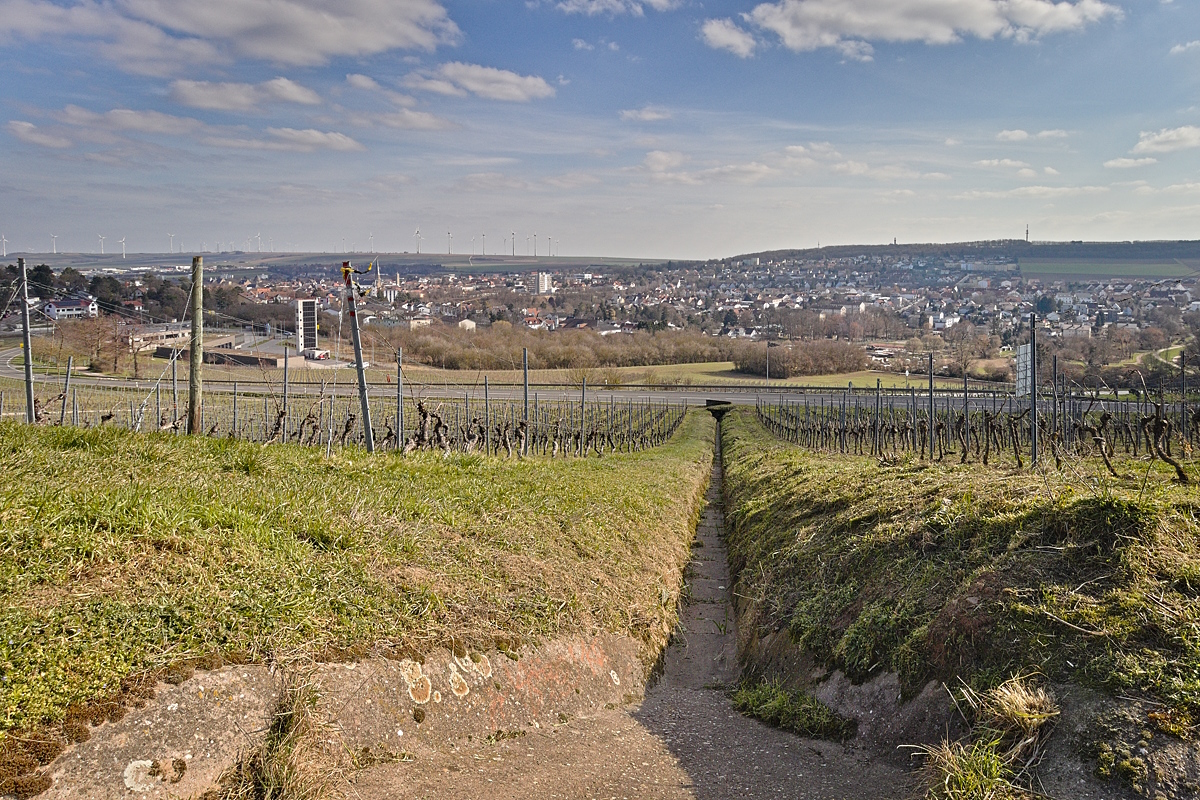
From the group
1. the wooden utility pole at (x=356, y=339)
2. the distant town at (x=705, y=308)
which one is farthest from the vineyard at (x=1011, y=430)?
the wooden utility pole at (x=356, y=339)

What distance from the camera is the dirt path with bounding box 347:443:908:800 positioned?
16.4 ft

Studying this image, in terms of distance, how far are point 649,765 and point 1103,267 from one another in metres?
177

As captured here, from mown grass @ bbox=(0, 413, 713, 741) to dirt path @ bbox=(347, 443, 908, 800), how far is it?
2.87 feet

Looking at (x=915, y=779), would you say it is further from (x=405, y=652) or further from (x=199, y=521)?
(x=199, y=521)

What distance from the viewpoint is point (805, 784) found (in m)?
5.40

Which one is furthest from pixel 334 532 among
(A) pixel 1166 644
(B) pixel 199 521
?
(A) pixel 1166 644

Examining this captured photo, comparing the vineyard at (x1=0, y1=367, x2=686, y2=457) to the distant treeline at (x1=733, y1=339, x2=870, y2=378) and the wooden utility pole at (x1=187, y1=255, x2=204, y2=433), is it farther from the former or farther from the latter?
the distant treeline at (x1=733, y1=339, x2=870, y2=378)

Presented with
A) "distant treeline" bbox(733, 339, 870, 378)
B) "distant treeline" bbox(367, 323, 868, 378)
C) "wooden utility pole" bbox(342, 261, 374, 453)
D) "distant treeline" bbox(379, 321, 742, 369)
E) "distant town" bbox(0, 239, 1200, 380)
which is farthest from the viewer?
"distant treeline" bbox(733, 339, 870, 378)

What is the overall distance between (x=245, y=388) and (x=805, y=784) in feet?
198

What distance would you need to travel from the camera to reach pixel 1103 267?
155m

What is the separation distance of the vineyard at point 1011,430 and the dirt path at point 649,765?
5293 millimetres

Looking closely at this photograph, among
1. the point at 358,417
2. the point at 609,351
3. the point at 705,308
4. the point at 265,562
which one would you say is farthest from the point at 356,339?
→ the point at 705,308

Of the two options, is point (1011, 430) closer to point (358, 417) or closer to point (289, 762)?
point (289, 762)

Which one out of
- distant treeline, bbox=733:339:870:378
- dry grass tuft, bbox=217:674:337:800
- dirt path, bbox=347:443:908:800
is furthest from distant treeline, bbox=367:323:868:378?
dry grass tuft, bbox=217:674:337:800
